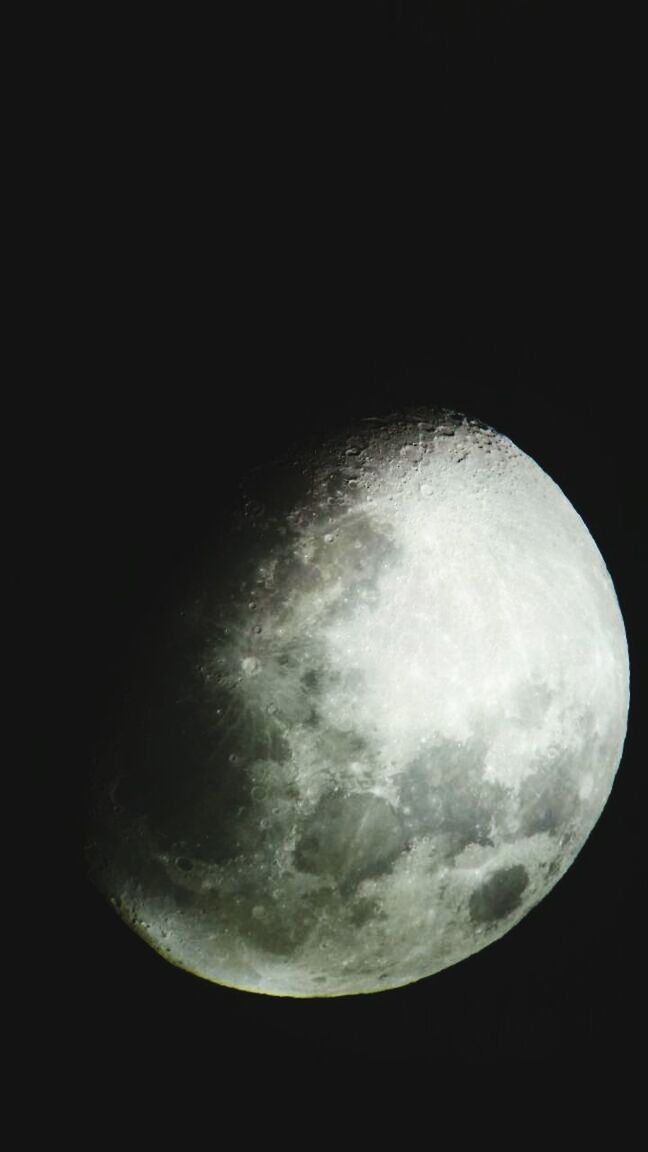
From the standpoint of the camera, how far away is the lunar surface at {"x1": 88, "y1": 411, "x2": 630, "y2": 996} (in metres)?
1.16

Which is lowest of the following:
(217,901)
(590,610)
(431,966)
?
(431,966)

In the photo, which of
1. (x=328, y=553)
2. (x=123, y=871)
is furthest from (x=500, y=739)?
(x=123, y=871)

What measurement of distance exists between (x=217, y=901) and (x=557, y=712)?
54 centimetres

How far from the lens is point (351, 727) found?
1.16 meters

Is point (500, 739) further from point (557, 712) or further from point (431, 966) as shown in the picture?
point (431, 966)

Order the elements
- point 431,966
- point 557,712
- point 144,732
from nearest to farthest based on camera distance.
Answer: point 144,732
point 557,712
point 431,966

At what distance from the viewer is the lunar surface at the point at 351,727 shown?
116 cm

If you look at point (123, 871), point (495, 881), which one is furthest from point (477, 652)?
point (123, 871)

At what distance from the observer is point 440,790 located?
1190mm

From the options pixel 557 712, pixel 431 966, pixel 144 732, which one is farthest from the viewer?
pixel 431 966

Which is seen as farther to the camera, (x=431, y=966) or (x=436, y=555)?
(x=431, y=966)

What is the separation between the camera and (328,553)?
1.19 meters

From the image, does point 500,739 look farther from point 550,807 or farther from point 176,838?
point 176,838

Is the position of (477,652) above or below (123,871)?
above
